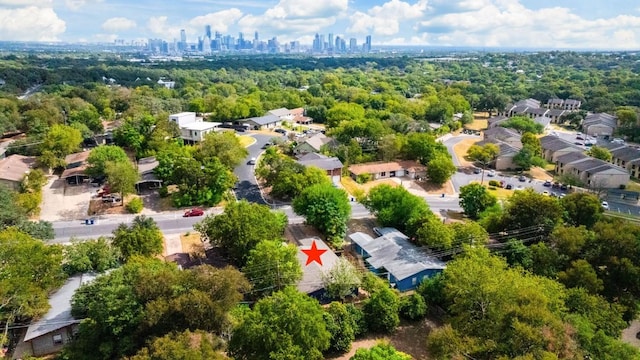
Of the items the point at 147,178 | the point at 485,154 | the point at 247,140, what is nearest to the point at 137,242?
the point at 147,178

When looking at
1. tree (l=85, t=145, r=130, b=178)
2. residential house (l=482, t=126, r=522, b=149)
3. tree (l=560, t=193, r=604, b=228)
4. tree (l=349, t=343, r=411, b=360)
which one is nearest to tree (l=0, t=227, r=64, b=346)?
tree (l=349, t=343, r=411, b=360)

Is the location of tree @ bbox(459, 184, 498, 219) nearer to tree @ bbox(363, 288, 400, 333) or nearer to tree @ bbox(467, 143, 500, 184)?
tree @ bbox(363, 288, 400, 333)

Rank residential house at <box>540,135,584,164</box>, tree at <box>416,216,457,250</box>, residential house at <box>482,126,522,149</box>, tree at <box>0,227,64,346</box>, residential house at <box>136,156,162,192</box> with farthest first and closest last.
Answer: residential house at <box>482,126,522,149</box> < residential house at <box>540,135,584,164</box> < residential house at <box>136,156,162,192</box> < tree at <box>416,216,457,250</box> < tree at <box>0,227,64,346</box>

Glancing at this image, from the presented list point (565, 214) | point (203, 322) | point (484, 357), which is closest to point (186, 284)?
point (203, 322)

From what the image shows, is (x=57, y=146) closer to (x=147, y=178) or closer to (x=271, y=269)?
(x=147, y=178)

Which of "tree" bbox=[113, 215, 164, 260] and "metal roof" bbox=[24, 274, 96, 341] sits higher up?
"tree" bbox=[113, 215, 164, 260]

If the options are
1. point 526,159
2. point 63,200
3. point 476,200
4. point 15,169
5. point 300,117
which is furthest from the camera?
point 300,117
